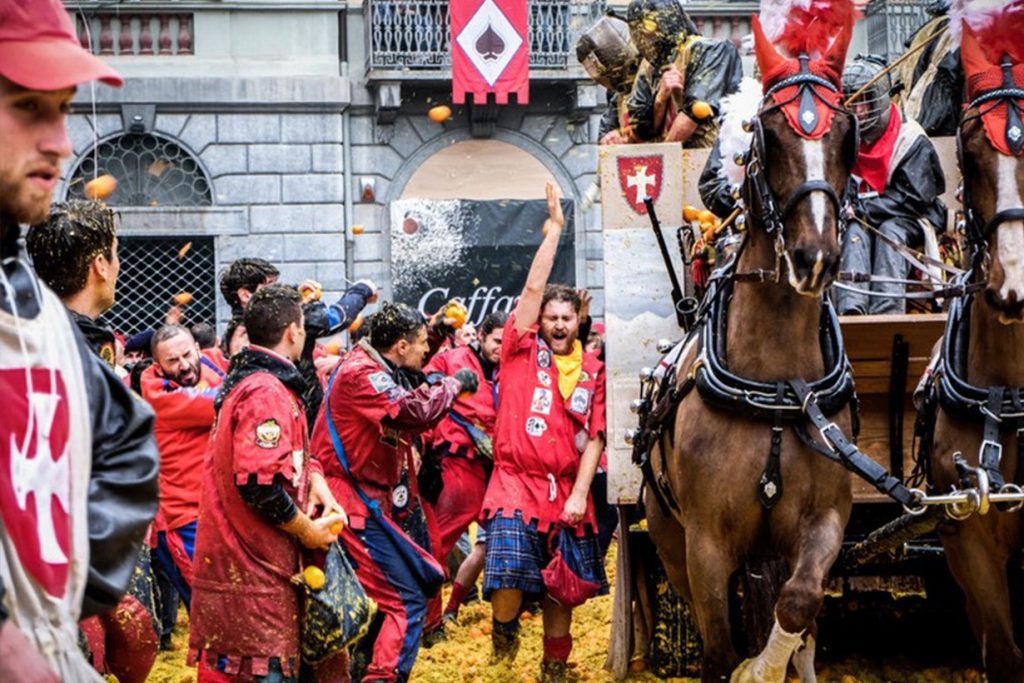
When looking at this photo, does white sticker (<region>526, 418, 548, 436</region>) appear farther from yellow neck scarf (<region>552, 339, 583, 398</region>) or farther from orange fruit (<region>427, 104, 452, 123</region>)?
orange fruit (<region>427, 104, 452, 123</region>)

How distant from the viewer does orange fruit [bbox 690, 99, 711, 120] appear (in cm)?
863

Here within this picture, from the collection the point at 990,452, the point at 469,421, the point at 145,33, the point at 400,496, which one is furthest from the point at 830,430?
the point at 145,33

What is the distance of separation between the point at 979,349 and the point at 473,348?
5.48m

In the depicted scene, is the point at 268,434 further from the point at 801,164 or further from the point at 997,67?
the point at 997,67

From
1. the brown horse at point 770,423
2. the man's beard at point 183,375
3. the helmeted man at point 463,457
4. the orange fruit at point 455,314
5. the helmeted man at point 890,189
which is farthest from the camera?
the helmeted man at point 463,457

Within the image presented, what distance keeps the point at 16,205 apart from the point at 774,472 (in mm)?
3694

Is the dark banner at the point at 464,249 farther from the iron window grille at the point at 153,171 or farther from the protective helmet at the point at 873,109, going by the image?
the protective helmet at the point at 873,109

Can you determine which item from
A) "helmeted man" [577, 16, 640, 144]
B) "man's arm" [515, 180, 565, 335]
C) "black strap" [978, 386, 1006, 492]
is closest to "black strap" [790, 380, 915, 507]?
"black strap" [978, 386, 1006, 492]

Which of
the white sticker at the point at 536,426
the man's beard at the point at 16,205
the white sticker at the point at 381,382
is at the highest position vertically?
the man's beard at the point at 16,205

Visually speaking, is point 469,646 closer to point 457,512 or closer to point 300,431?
point 457,512

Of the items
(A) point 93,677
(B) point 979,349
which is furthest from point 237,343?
(A) point 93,677

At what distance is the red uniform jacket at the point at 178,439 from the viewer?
9250 mm

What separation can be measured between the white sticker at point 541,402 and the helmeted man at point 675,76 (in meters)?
1.56

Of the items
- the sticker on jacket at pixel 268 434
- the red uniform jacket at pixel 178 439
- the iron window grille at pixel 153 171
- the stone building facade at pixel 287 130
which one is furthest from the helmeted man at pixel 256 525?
the iron window grille at pixel 153 171
